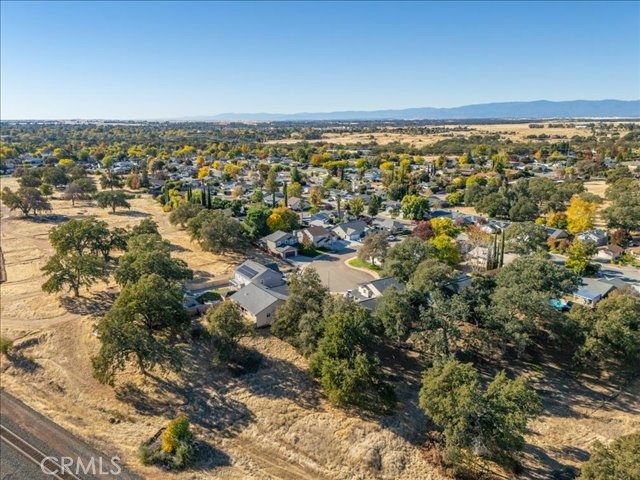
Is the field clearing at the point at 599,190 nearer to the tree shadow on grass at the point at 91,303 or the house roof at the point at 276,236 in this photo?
the house roof at the point at 276,236

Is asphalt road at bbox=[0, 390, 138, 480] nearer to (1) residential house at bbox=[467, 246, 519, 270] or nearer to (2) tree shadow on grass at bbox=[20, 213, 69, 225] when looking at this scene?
(1) residential house at bbox=[467, 246, 519, 270]

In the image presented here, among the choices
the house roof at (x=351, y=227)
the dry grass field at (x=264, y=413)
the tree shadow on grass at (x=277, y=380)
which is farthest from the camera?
the house roof at (x=351, y=227)

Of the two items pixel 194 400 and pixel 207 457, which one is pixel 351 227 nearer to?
pixel 194 400

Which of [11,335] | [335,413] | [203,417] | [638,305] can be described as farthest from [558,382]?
[11,335]

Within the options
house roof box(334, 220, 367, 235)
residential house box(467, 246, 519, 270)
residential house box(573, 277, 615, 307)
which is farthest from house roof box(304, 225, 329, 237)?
residential house box(573, 277, 615, 307)

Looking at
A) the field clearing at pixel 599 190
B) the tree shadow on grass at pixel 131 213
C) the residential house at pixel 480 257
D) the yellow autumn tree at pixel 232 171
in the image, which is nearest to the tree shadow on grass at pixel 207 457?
the residential house at pixel 480 257

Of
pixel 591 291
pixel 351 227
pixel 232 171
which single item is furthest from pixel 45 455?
pixel 232 171
